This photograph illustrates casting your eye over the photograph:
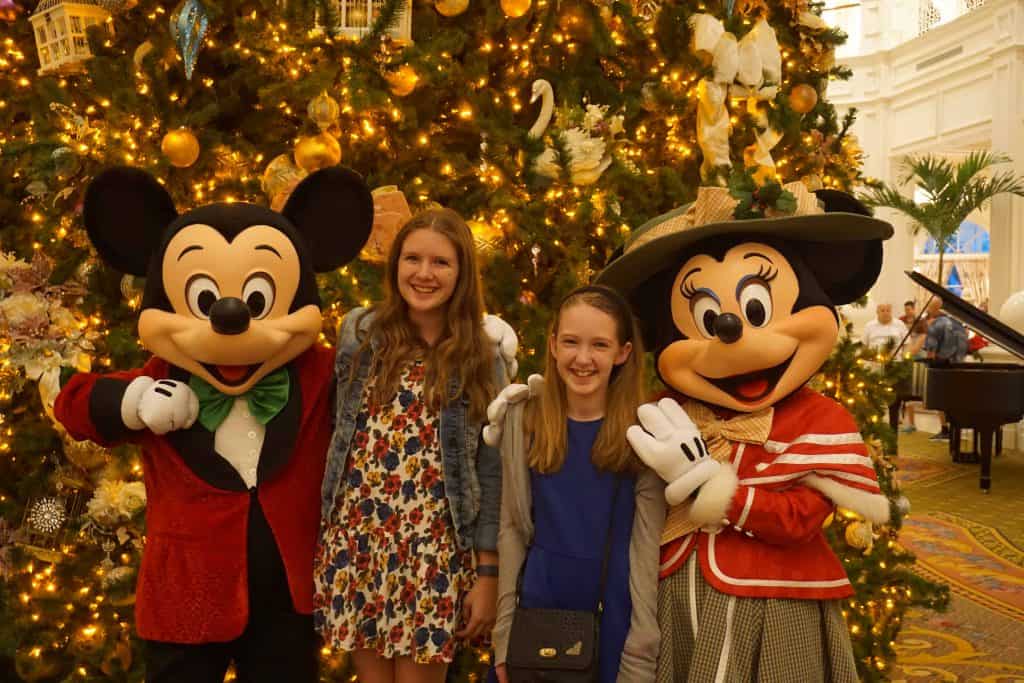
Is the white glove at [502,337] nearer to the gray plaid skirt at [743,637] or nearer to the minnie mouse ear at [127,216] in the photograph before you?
the gray plaid skirt at [743,637]

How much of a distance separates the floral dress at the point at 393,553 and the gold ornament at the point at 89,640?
4.20 ft

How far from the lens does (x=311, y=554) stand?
6.96ft

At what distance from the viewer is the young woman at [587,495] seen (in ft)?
6.20

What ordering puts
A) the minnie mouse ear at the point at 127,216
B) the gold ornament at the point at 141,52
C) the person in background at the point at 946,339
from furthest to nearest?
the person in background at the point at 946,339 < the gold ornament at the point at 141,52 < the minnie mouse ear at the point at 127,216

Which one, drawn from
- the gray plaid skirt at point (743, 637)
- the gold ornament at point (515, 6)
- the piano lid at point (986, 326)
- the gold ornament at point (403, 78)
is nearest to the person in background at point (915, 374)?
the piano lid at point (986, 326)

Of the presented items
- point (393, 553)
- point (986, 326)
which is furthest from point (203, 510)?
point (986, 326)

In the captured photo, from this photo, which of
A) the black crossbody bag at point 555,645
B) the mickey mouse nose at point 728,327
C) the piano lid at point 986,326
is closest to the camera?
the black crossbody bag at point 555,645

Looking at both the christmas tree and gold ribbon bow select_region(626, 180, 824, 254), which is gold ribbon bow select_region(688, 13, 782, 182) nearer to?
the christmas tree

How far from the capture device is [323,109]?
282 cm

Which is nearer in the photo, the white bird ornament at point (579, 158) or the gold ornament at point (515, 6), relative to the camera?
the white bird ornament at point (579, 158)

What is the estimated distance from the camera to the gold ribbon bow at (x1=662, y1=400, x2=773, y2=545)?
1.98 meters

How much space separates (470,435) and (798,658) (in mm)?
899

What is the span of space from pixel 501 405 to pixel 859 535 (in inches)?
66.3

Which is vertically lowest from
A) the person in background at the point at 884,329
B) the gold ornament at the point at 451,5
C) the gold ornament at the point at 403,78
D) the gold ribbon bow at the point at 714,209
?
the person in background at the point at 884,329
